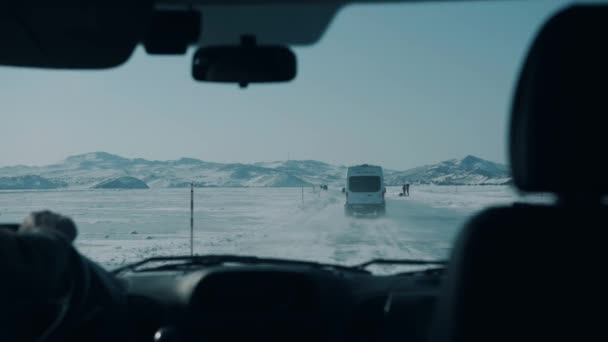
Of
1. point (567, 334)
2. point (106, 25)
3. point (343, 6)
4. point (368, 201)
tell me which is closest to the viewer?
point (567, 334)

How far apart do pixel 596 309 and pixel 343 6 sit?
9.14ft

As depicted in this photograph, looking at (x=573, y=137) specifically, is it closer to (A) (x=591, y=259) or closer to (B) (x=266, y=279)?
(A) (x=591, y=259)

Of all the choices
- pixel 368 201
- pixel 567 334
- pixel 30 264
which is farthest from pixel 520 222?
pixel 368 201

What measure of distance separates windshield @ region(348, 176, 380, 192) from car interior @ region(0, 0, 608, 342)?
23.1 meters

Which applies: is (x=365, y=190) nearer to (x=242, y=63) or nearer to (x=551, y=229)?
(x=242, y=63)

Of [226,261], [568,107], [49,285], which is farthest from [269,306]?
[568,107]

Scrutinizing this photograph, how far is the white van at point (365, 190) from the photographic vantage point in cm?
2686

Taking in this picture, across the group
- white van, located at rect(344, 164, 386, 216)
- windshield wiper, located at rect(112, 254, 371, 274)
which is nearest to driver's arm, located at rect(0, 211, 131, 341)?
windshield wiper, located at rect(112, 254, 371, 274)

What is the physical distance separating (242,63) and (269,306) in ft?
4.43

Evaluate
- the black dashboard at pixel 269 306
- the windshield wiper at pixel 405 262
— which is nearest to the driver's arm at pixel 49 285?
the black dashboard at pixel 269 306

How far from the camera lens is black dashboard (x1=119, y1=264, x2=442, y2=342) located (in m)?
3.38

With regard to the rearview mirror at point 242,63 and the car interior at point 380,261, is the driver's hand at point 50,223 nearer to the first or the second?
the car interior at point 380,261

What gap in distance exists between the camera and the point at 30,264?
217cm

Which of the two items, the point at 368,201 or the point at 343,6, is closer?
the point at 343,6
